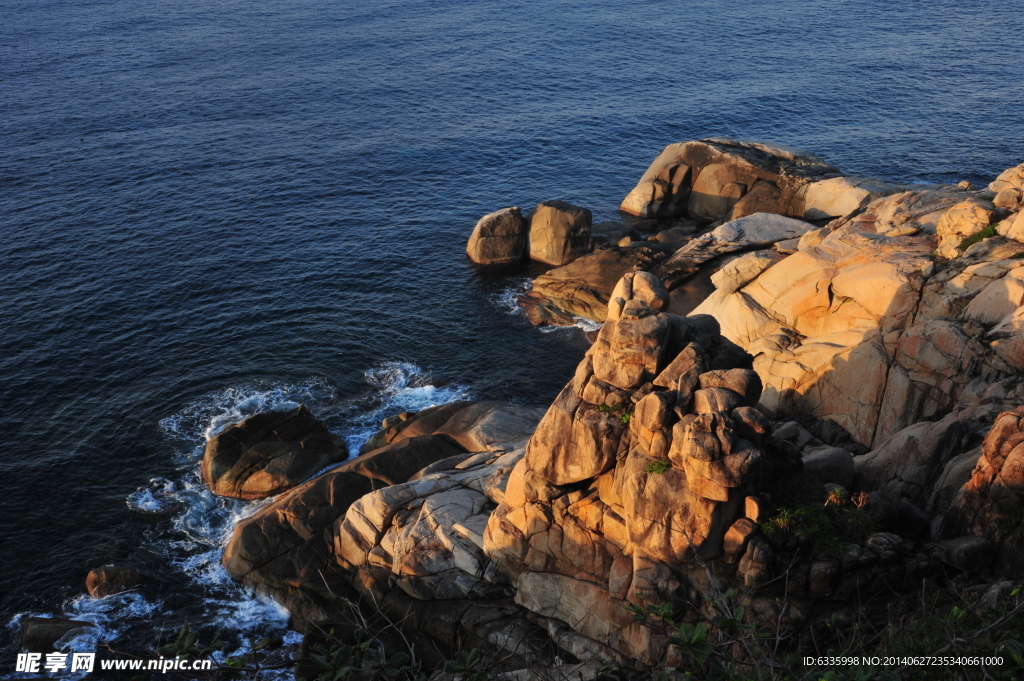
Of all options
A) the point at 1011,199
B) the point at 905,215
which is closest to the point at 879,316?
the point at 905,215

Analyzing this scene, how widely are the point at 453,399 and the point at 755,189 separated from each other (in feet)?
118

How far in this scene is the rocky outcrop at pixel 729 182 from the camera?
68.2 meters

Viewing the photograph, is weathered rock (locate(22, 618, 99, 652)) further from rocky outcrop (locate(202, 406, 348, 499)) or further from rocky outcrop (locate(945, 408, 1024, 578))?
rocky outcrop (locate(945, 408, 1024, 578))

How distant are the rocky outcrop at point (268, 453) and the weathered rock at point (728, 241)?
28.1m

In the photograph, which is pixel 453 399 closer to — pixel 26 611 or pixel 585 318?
pixel 585 318

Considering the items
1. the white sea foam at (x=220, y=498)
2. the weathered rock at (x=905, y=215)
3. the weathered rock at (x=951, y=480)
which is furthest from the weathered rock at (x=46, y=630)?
the weathered rock at (x=905, y=215)

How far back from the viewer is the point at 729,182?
7094 cm

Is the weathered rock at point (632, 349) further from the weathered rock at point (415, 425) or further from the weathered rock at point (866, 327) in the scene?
the weathered rock at point (415, 425)

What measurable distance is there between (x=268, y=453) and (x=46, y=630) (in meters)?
13.8

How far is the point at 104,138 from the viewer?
91438mm

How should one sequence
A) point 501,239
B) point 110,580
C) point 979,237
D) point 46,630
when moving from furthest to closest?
1. point 501,239
2. point 979,237
3. point 110,580
4. point 46,630

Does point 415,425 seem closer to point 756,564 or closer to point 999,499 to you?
point 756,564

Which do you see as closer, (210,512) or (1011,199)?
(1011,199)

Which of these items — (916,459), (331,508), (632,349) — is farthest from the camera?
(331,508)
